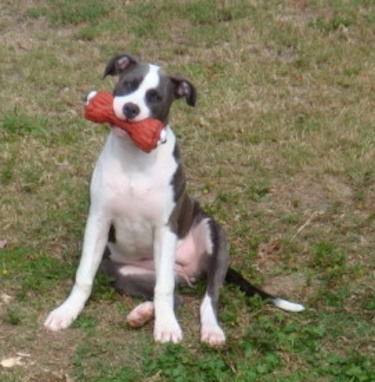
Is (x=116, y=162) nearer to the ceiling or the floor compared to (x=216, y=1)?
nearer to the ceiling

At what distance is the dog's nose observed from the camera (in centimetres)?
491

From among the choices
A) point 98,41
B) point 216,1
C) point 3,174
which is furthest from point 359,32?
point 3,174

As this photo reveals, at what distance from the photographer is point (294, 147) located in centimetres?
751

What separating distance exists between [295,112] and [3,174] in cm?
247

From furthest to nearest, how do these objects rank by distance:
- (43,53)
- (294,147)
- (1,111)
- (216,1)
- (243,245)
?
(216,1)
(43,53)
(1,111)
(294,147)
(243,245)

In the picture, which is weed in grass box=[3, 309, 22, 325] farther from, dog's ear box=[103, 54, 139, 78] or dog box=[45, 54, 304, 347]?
dog's ear box=[103, 54, 139, 78]

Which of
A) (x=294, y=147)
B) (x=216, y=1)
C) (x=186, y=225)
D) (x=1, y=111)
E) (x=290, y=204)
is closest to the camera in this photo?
(x=186, y=225)

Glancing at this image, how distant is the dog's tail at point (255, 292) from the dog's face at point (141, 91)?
0.99 m

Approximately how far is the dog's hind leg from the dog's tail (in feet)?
0.38

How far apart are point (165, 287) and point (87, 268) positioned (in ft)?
1.39

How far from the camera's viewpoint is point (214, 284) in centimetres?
536

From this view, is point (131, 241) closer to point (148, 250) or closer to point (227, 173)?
point (148, 250)

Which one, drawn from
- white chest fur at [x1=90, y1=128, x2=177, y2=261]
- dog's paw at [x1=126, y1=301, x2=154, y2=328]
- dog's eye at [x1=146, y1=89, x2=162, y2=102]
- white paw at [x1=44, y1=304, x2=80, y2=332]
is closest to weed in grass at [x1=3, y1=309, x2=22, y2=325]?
white paw at [x1=44, y1=304, x2=80, y2=332]

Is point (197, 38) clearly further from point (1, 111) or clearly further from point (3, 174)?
point (3, 174)
